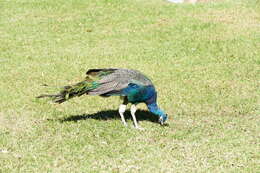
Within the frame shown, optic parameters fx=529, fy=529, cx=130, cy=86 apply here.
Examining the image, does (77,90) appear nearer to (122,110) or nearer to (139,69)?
(122,110)

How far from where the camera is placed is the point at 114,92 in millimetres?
9039

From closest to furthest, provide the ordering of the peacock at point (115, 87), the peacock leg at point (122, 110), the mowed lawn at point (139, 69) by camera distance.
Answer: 1. the mowed lawn at point (139, 69)
2. the peacock at point (115, 87)
3. the peacock leg at point (122, 110)

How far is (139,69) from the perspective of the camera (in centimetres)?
1367

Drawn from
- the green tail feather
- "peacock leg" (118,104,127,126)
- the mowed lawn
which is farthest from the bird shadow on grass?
the green tail feather

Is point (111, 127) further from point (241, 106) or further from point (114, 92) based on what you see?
point (241, 106)

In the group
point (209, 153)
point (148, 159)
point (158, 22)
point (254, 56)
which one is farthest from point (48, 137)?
point (158, 22)

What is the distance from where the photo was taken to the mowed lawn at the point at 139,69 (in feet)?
26.7

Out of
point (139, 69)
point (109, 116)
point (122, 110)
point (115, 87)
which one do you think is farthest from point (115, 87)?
point (139, 69)

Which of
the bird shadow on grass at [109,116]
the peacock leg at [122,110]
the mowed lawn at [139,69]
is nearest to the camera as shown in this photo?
the mowed lawn at [139,69]

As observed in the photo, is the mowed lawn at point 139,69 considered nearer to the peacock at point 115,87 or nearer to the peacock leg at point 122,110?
the peacock leg at point 122,110

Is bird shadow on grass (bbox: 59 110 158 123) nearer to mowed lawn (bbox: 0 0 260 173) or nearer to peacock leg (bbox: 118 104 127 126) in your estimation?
mowed lawn (bbox: 0 0 260 173)

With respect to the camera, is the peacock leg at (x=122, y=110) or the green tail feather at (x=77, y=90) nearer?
the green tail feather at (x=77, y=90)

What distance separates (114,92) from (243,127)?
244cm

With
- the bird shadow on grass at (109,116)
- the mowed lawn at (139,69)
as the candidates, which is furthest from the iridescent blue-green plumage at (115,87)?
the bird shadow on grass at (109,116)
